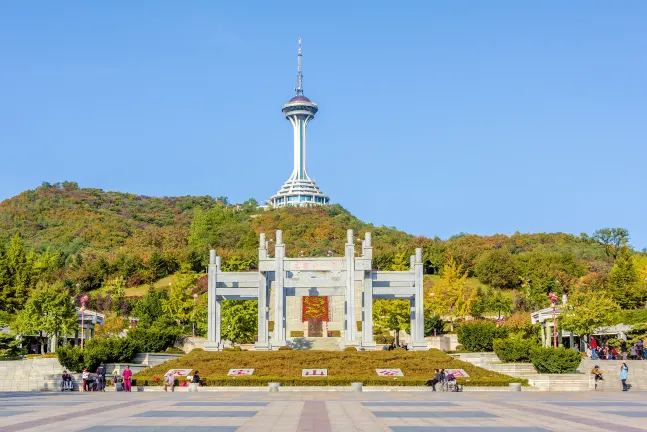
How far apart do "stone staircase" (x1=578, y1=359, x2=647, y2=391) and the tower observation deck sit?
95.4 metres

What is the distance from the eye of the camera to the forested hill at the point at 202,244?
68.2 m

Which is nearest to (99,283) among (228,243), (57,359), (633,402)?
(228,243)

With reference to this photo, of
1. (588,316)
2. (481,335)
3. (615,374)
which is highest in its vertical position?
(588,316)

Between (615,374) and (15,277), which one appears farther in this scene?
(15,277)

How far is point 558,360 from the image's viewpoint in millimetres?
31359

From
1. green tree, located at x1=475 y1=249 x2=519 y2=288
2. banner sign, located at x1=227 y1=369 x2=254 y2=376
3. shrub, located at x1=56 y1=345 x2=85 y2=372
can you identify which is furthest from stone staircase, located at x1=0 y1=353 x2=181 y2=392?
green tree, located at x1=475 y1=249 x2=519 y2=288

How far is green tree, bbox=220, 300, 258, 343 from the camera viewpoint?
50.3 m

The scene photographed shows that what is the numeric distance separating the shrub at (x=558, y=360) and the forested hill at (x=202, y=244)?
27540 mm

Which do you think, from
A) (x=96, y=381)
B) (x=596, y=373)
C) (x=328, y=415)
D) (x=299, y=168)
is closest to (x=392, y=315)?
(x=596, y=373)

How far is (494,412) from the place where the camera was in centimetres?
1867

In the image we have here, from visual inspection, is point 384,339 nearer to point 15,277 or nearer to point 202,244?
point 15,277

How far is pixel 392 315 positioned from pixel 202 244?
43.3 meters

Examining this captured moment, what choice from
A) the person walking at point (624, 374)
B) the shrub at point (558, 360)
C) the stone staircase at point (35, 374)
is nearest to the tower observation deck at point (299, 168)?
the stone staircase at point (35, 374)

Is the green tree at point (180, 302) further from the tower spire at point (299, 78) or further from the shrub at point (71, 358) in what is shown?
the tower spire at point (299, 78)
